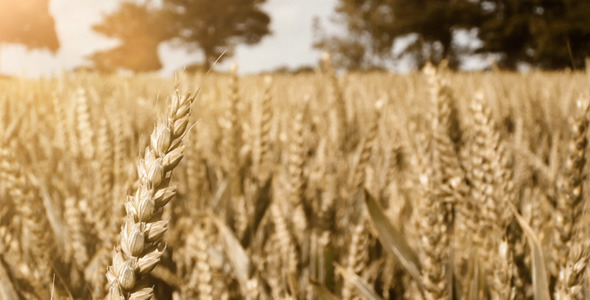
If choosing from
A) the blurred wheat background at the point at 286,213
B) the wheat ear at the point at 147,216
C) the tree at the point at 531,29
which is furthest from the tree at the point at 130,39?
the wheat ear at the point at 147,216

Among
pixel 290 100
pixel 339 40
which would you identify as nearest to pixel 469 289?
pixel 290 100

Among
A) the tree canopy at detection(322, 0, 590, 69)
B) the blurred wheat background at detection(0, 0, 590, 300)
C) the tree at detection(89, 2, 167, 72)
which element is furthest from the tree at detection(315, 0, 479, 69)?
the blurred wheat background at detection(0, 0, 590, 300)

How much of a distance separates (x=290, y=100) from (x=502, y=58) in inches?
879

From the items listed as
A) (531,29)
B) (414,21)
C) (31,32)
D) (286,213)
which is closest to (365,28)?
(414,21)

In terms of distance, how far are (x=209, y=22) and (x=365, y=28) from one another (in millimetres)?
8724

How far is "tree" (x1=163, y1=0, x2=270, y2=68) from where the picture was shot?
1176 inches

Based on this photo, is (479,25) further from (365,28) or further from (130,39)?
(130,39)

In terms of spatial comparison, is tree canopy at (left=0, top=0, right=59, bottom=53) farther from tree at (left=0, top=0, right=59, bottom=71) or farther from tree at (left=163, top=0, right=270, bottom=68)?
tree at (left=163, top=0, right=270, bottom=68)

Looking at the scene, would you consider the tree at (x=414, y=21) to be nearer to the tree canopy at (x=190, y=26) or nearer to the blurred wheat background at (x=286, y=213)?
the tree canopy at (x=190, y=26)

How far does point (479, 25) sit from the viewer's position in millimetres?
24141

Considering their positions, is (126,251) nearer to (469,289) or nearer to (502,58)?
(469,289)

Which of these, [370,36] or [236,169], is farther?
[370,36]

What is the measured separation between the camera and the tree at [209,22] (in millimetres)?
29859

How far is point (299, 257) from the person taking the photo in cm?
72
